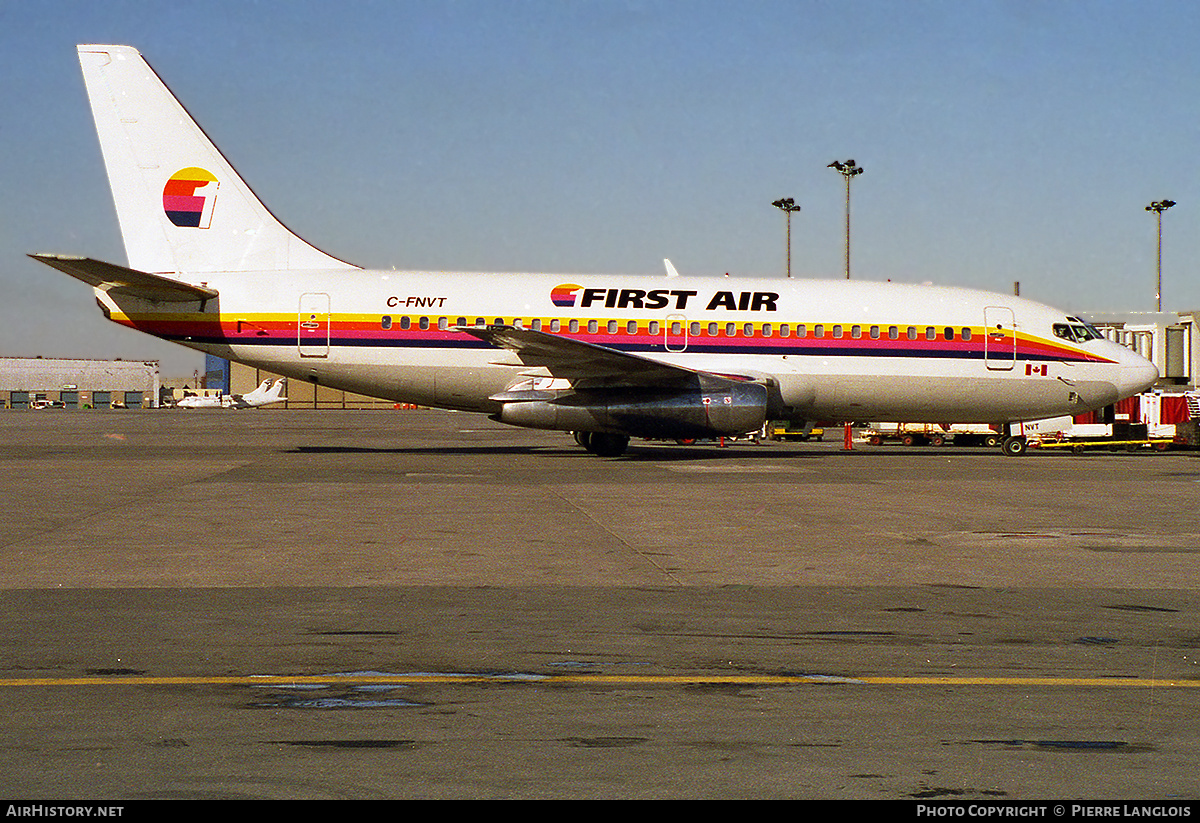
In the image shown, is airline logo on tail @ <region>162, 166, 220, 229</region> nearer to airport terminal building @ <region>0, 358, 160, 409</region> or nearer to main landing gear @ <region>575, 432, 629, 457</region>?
main landing gear @ <region>575, 432, 629, 457</region>

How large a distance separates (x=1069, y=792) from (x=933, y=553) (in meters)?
7.75

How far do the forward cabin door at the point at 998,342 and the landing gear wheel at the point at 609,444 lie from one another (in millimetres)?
9585

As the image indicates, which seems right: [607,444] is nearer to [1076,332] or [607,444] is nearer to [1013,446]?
[1013,446]

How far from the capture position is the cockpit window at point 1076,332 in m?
30.3

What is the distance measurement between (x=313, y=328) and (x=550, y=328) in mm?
5783

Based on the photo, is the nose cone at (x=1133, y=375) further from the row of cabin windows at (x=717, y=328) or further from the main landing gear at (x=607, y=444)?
the main landing gear at (x=607, y=444)

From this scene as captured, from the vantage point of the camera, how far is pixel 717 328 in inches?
1140

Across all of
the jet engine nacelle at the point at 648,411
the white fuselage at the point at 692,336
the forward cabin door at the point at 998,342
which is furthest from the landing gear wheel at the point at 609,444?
the forward cabin door at the point at 998,342

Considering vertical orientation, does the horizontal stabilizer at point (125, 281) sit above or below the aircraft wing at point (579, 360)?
above

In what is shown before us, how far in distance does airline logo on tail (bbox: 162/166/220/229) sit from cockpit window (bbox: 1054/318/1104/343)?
72.3 ft

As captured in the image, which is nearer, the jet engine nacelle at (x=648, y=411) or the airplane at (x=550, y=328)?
the jet engine nacelle at (x=648, y=411)

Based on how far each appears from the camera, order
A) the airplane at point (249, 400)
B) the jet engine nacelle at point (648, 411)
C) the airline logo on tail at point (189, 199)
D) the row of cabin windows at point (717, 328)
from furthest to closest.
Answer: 1. the airplane at point (249, 400)
2. the airline logo on tail at point (189, 199)
3. the row of cabin windows at point (717, 328)
4. the jet engine nacelle at point (648, 411)

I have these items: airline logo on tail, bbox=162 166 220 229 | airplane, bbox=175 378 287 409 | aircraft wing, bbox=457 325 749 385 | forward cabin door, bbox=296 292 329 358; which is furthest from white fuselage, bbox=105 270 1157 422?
airplane, bbox=175 378 287 409
